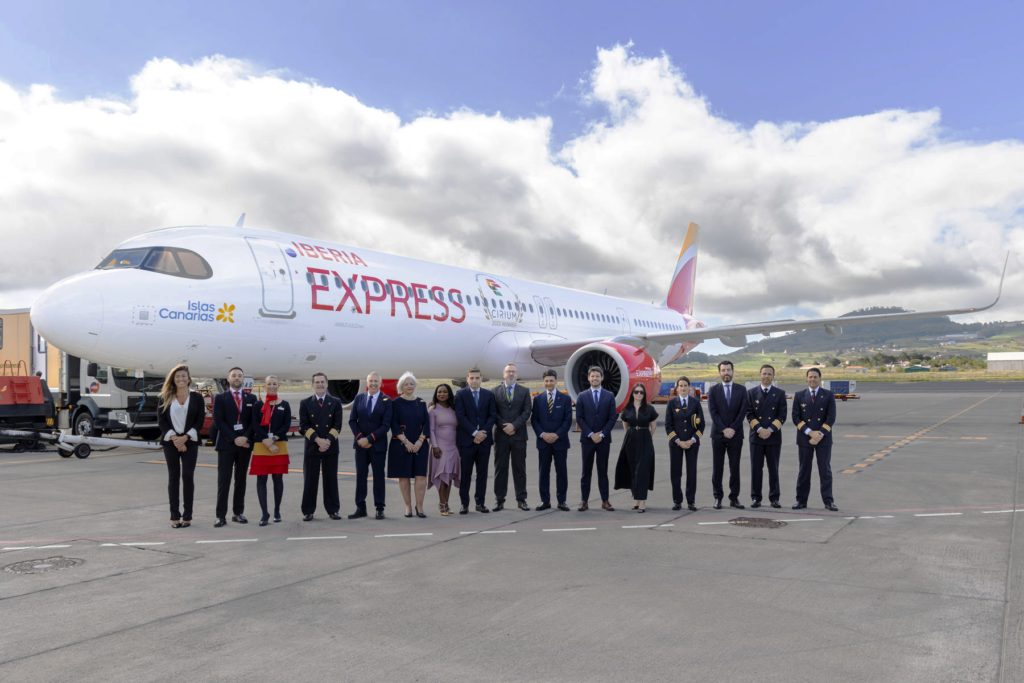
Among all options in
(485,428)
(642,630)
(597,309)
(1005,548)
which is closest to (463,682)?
(642,630)

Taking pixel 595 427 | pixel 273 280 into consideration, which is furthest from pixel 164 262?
pixel 595 427

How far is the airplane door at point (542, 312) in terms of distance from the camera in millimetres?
20859

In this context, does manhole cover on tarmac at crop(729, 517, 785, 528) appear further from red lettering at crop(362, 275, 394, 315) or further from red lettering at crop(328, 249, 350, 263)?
red lettering at crop(328, 249, 350, 263)

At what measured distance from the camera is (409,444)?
7.84m

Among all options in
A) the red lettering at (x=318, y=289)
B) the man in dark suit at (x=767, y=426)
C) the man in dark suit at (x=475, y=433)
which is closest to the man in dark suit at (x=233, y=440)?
the man in dark suit at (x=475, y=433)

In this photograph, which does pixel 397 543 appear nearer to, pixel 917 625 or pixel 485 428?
pixel 485 428

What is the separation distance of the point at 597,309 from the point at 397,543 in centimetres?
1857

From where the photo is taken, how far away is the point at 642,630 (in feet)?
14.1

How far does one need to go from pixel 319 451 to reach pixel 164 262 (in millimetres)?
6135

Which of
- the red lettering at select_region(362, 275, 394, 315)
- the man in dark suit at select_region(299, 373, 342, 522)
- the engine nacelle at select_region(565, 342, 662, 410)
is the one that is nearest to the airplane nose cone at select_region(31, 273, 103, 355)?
the red lettering at select_region(362, 275, 394, 315)

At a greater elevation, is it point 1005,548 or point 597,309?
point 597,309

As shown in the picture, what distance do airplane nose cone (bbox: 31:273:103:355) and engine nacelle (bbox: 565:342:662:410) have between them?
906 cm

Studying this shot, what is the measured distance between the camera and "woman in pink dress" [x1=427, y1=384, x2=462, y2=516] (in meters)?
7.95

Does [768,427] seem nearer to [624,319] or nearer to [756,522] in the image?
[756,522]
